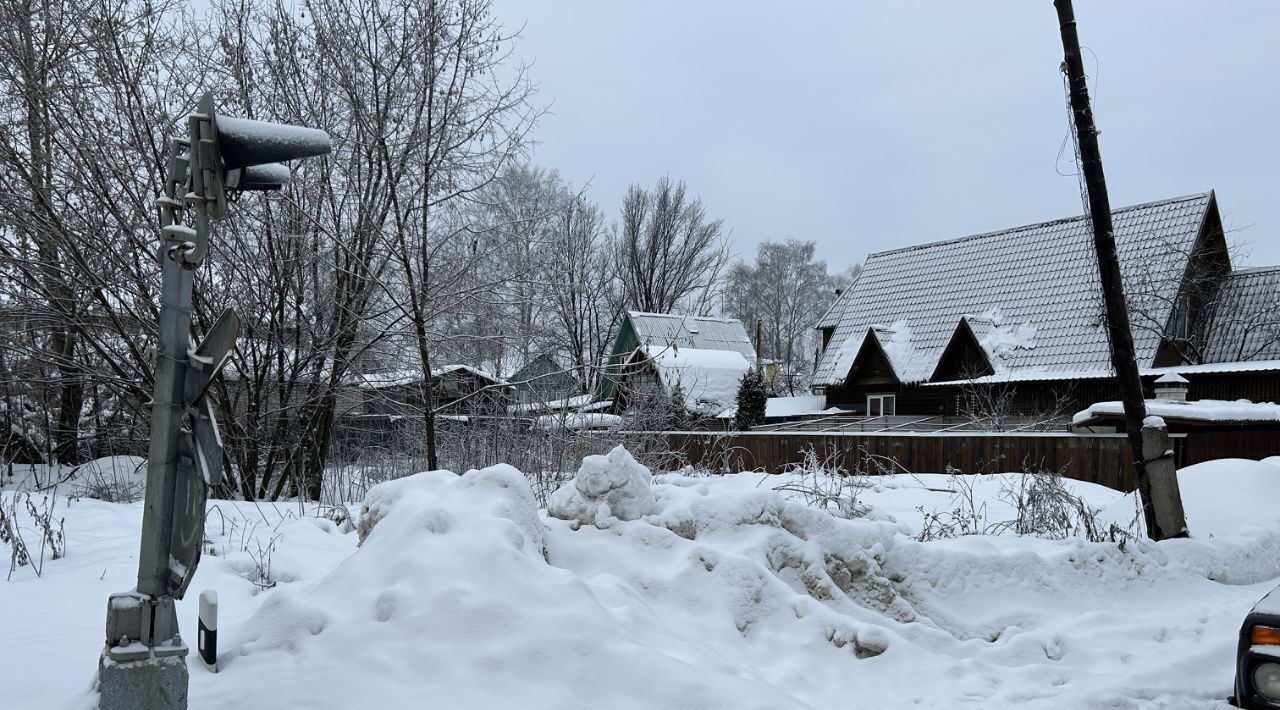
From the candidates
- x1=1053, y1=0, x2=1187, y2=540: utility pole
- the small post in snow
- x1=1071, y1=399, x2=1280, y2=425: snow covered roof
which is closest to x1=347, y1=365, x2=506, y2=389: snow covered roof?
x1=1053, y1=0, x2=1187, y2=540: utility pole

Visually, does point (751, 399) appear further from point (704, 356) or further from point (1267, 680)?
point (1267, 680)

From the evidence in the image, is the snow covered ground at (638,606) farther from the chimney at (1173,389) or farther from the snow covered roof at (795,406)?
the snow covered roof at (795,406)

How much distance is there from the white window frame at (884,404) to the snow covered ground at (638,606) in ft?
67.1

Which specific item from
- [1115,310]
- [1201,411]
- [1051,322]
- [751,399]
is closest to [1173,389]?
[1201,411]

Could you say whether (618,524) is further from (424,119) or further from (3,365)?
(3,365)

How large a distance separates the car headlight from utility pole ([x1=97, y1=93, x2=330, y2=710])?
469 cm

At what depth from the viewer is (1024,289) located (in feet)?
94.3

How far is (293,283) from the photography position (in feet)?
34.9

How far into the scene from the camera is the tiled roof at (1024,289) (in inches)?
1016

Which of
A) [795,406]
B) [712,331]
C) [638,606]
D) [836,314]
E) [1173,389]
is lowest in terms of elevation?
[638,606]

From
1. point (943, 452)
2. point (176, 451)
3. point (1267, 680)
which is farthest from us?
point (943, 452)

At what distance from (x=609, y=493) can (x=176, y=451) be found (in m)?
3.37

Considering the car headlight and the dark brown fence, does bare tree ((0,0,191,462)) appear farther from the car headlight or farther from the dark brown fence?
the car headlight

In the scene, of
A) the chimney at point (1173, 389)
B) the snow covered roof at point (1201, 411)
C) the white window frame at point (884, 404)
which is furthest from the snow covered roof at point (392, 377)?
the white window frame at point (884, 404)
